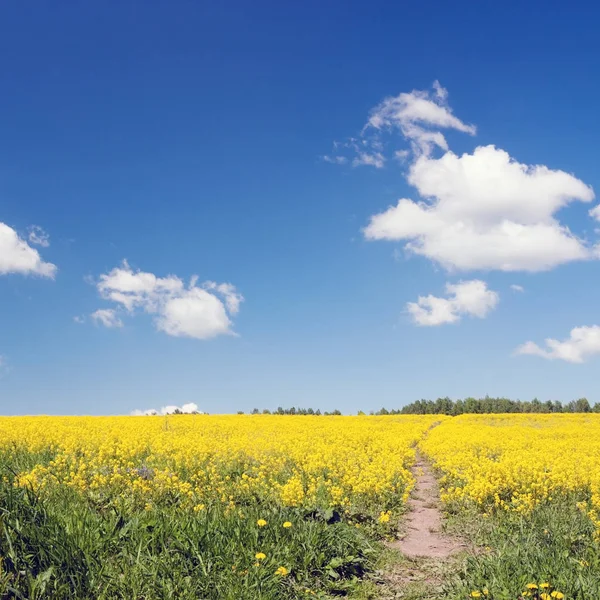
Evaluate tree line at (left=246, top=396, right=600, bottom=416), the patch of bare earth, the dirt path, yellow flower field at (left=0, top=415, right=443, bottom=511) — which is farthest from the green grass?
tree line at (left=246, top=396, right=600, bottom=416)

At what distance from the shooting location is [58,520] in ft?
19.7

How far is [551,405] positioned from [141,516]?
98993mm

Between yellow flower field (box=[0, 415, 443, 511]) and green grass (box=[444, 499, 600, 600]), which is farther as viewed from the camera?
yellow flower field (box=[0, 415, 443, 511])

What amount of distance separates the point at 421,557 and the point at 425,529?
2.25m

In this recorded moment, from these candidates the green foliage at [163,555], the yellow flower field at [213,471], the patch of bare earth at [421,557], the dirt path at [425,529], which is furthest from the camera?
the yellow flower field at [213,471]

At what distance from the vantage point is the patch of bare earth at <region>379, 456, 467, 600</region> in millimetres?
6770

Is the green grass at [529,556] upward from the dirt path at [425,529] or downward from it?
upward

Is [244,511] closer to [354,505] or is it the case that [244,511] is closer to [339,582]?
[339,582]

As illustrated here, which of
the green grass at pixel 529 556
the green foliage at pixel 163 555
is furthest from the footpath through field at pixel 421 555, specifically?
the green foliage at pixel 163 555

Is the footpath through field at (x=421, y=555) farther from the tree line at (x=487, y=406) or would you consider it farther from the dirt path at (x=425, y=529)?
the tree line at (x=487, y=406)

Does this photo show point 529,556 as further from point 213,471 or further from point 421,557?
point 213,471

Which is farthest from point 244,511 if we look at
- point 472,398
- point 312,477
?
point 472,398

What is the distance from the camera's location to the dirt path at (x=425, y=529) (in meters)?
8.85

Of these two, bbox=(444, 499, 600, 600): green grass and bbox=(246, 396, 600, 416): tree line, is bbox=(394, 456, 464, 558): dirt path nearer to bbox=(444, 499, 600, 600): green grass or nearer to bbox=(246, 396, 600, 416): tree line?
bbox=(444, 499, 600, 600): green grass
